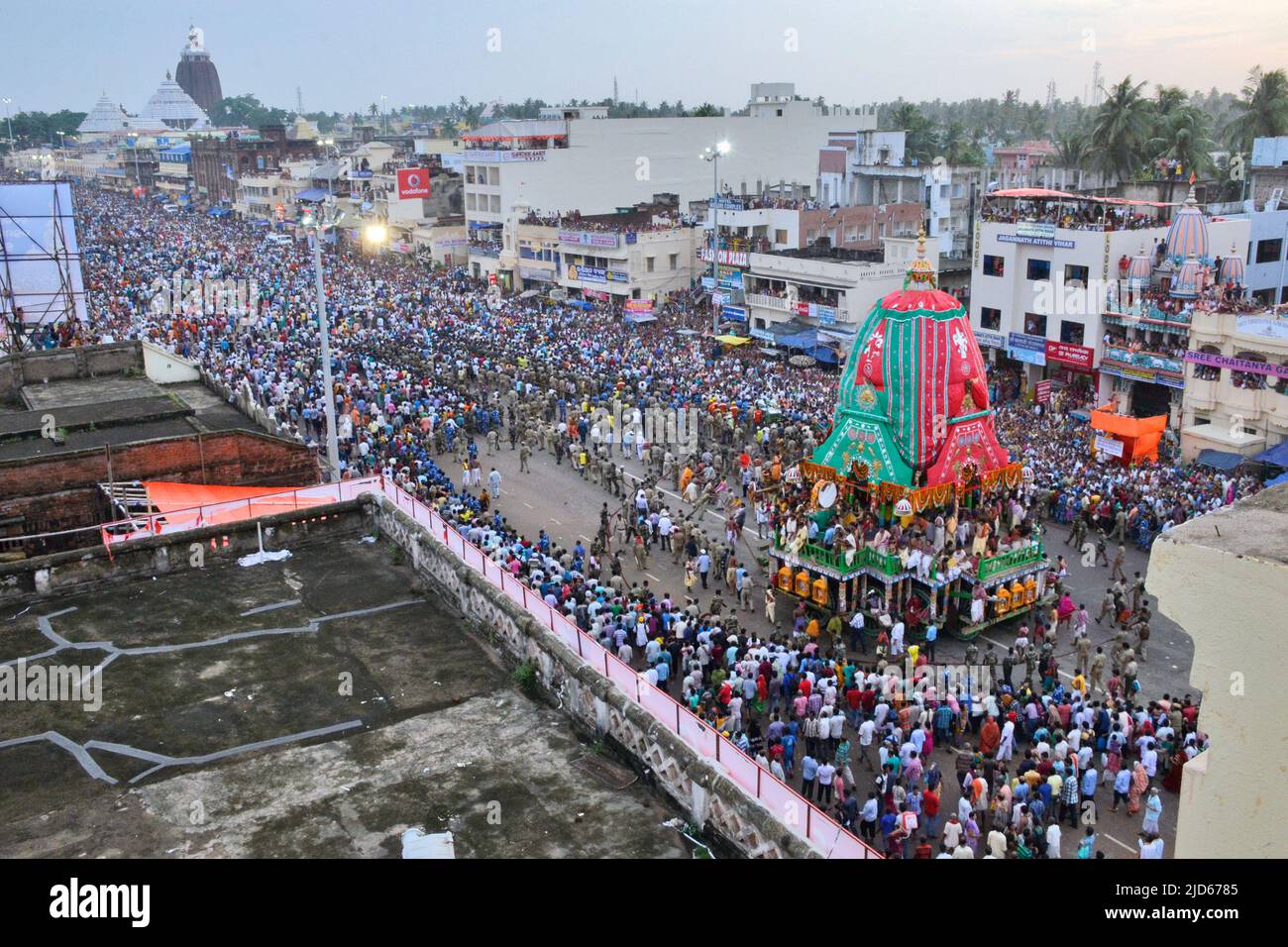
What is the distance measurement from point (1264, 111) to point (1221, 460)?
40092 millimetres

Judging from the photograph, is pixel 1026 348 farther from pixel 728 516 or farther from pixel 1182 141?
pixel 1182 141

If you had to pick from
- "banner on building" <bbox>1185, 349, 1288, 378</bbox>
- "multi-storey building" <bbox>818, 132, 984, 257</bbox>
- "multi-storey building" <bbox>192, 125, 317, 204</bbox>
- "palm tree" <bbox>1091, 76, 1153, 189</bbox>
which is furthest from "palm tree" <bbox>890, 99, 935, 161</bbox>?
"multi-storey building" <bbox>192, 125, 317, 204</bbox>

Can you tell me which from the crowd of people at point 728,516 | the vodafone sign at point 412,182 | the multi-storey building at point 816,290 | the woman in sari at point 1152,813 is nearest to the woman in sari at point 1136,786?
the crowd of people at point 728,516

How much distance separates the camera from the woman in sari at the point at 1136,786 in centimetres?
1517

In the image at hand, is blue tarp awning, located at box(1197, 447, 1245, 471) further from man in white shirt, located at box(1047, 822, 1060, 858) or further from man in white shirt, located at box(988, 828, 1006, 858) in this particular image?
man in white shirt, located at box(988, 828, 1006, 858)

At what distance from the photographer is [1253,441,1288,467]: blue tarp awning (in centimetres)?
2861

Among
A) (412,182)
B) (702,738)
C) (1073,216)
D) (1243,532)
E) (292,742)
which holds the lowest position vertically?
(292,742)

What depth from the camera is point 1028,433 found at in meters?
34.5

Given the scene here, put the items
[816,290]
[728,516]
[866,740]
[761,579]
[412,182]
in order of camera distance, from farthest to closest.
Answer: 1. [412,182]
2. [816,290]
3. [728,516]
4. [761,579]
5. [866,740]

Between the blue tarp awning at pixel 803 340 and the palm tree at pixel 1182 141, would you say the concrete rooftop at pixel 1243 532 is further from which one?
the palm tree at pixel 1182 141

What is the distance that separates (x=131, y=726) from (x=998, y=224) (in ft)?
120

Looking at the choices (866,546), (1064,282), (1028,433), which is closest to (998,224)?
(1064,282)

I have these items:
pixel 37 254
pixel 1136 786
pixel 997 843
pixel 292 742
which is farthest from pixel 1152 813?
pixel 37 254

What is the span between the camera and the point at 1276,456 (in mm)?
28891
